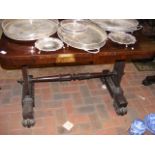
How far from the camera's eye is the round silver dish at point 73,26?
7.43ft

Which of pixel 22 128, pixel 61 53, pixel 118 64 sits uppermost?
pixel 61 53

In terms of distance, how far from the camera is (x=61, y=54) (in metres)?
2.06

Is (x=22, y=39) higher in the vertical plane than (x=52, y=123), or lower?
higher

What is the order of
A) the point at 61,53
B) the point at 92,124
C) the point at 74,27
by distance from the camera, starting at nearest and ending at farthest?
the point at 61,53 → the point at 74,27 → the point at 92,124

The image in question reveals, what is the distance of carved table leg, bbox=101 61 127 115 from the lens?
286 cm

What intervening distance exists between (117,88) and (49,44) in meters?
1.34

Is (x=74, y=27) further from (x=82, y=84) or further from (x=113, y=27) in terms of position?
(x=82, y=84)

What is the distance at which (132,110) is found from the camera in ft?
9.80

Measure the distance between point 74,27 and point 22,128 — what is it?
1.32 meters

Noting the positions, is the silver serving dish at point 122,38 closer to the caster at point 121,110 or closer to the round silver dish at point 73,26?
the round silver dish at point 73,26

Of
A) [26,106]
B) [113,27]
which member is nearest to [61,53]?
[113,27]

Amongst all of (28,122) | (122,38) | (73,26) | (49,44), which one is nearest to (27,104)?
(28,122)

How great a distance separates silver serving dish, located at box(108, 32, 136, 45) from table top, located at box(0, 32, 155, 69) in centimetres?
4

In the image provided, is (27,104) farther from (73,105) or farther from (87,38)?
(87,38)
